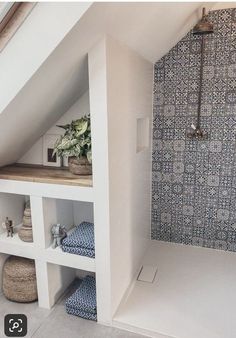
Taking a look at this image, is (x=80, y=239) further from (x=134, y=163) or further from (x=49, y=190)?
(x=134, y=163)

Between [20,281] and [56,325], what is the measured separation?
0.39 m

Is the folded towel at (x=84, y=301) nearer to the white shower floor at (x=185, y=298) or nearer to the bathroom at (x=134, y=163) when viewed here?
the bathroom at (x=134, y=163)

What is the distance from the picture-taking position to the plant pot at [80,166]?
1.73 meters

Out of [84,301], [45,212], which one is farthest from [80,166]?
[84,301]

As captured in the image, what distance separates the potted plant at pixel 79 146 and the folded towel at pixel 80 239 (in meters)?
0.43

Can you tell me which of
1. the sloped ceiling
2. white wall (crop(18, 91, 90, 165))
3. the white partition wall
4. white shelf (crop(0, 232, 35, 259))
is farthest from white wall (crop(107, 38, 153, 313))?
white shelf (crop(0, 232, 35, 259))

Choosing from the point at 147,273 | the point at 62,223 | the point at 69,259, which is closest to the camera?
the point at 69,259

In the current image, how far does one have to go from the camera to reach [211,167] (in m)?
2.47

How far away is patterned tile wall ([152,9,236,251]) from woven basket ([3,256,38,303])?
1264 millimetres

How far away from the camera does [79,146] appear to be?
1697 mm

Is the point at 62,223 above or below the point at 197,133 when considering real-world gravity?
below

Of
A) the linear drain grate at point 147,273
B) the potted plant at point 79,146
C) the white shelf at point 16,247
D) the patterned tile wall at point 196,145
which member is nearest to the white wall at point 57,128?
the potted plant at point 79,146

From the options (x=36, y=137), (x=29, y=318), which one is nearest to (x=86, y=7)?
(x=36, y=137)

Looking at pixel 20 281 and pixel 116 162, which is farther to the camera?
pixel 20 281
